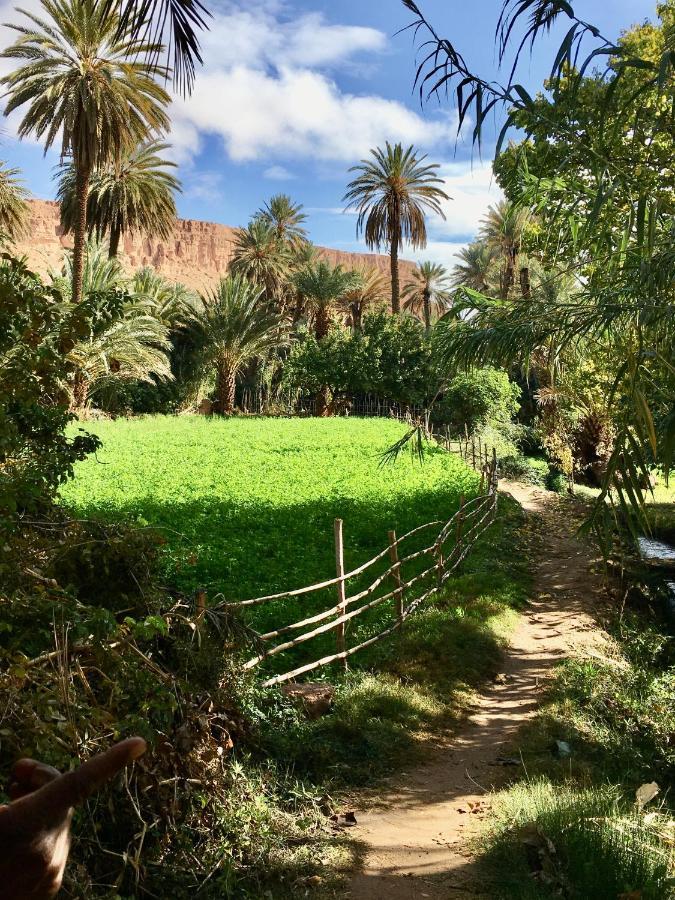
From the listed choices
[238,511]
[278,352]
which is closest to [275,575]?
[238,511]

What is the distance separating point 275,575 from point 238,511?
12.4ft

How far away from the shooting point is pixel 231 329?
129 ft

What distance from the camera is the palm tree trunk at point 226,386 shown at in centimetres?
4069

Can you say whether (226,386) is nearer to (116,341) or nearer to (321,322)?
(321,322)

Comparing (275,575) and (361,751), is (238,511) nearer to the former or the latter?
(275,575)

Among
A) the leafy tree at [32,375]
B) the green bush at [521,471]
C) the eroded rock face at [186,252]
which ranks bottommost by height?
the green bush at [521,471]

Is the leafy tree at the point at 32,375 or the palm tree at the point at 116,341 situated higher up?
the palm tree at the point at 116,341

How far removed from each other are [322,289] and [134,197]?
14.3m

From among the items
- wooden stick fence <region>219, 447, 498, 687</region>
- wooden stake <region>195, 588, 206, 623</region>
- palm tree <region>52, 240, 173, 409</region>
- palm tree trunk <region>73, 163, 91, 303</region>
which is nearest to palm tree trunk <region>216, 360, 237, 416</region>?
palm tree <region>52, 240, 173, 409</region>

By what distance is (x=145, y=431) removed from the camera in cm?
2756

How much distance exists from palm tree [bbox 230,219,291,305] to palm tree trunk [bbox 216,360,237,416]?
11939mm

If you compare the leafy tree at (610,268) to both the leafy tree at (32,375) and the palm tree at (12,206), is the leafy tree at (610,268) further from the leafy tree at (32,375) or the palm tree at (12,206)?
the palm tree at (12,206)

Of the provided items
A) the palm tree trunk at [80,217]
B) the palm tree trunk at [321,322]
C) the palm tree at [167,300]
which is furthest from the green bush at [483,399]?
the palm tree trunk at [321,322]

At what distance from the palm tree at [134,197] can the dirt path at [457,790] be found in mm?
29104
